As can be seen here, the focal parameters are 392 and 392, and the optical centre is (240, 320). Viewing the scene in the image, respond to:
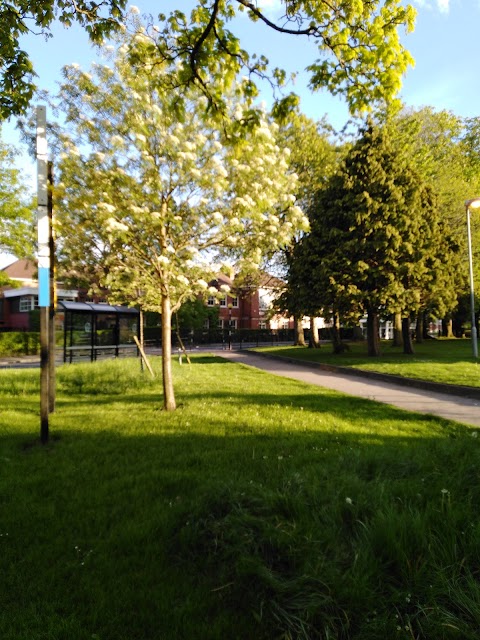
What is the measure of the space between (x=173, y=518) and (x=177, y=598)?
0.84 m

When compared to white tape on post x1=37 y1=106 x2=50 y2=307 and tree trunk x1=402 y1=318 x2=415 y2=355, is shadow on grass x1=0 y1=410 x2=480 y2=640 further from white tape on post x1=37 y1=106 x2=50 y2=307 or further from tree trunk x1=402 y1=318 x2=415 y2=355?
tree trunk x1=402 y1=318 x2=415 y2=355

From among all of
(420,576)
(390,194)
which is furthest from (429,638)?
(390,194)

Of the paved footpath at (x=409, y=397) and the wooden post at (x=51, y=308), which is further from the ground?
the wooden post at (x=51, y=308)

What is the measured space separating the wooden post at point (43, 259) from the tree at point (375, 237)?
13512 mm

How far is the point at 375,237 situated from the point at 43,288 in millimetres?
15373

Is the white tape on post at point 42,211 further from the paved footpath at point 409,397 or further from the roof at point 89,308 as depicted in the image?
the roof at point 89,308

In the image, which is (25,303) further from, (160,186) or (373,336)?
(160,186)

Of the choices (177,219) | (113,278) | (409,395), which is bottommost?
(409,395)

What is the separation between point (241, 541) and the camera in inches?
102

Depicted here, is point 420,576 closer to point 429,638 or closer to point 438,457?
point 429,638

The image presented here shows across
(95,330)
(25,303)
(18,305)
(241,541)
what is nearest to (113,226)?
(241,541)

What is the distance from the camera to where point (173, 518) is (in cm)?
318

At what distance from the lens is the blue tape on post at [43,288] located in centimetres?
567

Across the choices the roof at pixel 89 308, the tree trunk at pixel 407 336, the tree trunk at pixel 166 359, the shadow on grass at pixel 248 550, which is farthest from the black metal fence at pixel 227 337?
the shadow on grass at pixel 248 550
